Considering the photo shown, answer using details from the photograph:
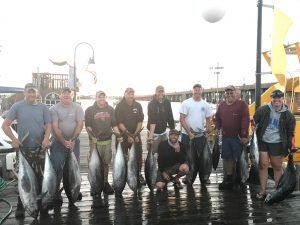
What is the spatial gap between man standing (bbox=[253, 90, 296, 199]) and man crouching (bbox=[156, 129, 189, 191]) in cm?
134

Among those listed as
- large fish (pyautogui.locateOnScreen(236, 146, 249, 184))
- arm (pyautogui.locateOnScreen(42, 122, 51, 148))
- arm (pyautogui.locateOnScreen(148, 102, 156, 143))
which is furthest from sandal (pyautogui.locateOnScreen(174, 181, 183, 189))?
arm (pyautogui.locateOnScreen(42, 122, 51, 148))

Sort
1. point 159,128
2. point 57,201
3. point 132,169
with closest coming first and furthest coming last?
point 57,201 → point 132,169 → point 159,128

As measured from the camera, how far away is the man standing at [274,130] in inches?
208

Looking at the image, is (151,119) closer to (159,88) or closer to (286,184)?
(159,88)

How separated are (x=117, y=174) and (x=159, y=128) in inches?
55.5

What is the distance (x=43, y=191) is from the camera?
4648 mm

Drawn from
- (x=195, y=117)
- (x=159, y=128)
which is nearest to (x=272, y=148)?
(x=195, y=117)

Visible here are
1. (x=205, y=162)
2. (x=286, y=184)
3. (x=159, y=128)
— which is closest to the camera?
(x=286, y=184)

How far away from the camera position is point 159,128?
21.5 ft

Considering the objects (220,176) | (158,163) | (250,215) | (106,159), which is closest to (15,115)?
(106,159)

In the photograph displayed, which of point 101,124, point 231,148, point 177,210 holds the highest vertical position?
point 101,124

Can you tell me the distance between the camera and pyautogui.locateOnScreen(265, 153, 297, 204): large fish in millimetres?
5152

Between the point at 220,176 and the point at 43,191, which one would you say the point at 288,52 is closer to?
the point at 220,176

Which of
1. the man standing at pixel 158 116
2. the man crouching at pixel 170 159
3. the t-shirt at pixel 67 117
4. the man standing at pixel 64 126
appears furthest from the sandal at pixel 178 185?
the t-shirt at pixel 67 117
